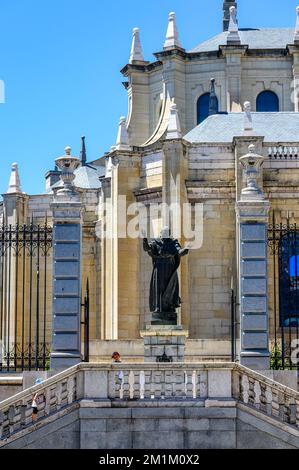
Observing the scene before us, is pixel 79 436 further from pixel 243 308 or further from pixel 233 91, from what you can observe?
pixel 233 91

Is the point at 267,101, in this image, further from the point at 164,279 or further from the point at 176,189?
the point at 164,279

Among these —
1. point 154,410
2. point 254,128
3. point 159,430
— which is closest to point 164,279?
point 154,410

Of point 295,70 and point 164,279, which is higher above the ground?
point 295,70

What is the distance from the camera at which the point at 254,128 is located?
42750mm

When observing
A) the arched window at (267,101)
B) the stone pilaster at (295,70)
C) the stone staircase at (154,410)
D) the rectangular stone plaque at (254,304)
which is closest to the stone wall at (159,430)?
the stone staircase at (154,410)

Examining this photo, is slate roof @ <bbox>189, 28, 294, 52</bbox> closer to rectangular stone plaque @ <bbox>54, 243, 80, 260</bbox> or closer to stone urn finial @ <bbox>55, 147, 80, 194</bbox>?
stone urn finial @ <bbox>55, 147, 80, 194</bbox>

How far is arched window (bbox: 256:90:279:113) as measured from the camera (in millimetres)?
53862

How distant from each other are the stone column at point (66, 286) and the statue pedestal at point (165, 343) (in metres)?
1.82

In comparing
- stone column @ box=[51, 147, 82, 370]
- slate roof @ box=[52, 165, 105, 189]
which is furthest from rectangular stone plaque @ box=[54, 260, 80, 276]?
slate roof @ box=[52, 165, 105, 189]

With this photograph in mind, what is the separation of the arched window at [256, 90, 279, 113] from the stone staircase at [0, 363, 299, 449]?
32.0m

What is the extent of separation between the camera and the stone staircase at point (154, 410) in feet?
74.1

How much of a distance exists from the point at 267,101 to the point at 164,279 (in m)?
28.1

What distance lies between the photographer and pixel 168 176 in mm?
38750
